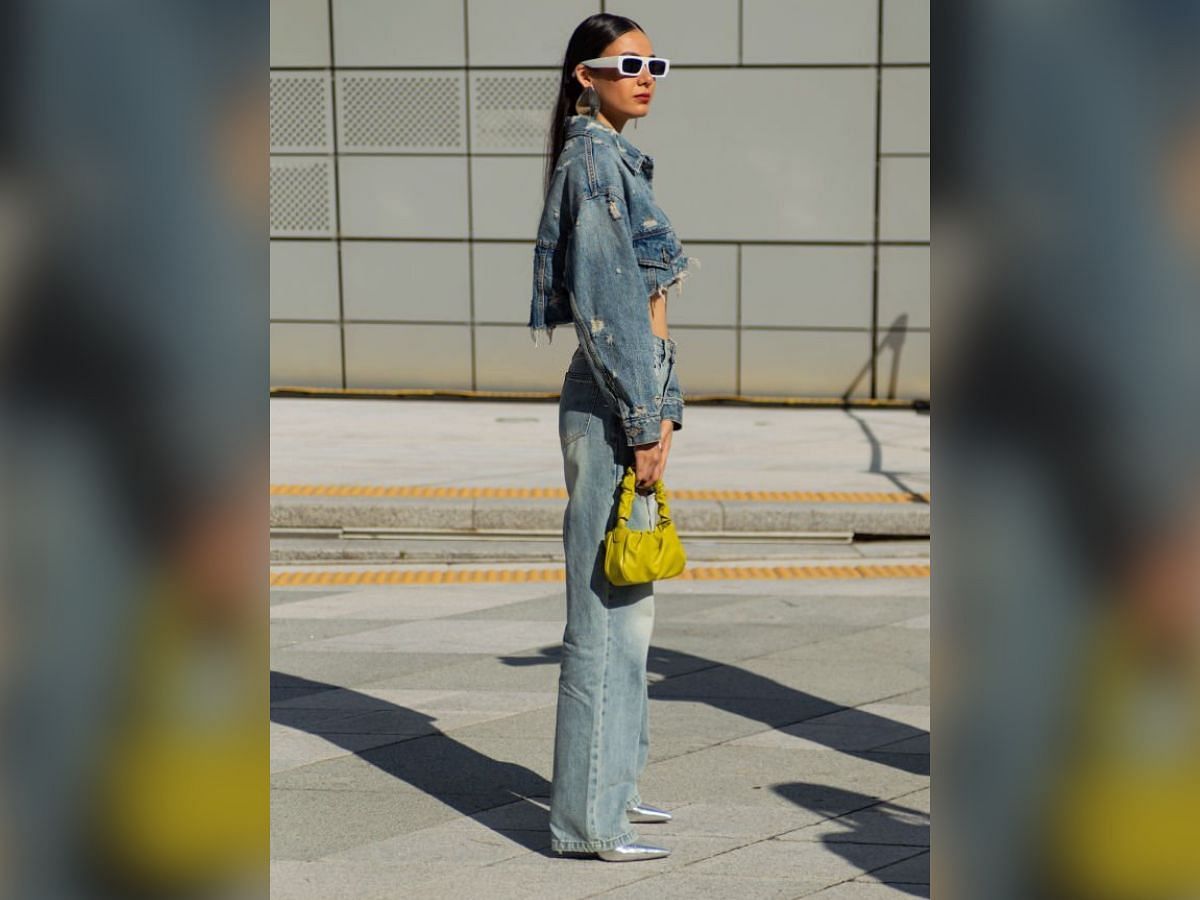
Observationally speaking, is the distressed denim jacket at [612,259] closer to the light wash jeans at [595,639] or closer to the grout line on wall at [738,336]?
the light wash jeans at [595,639]

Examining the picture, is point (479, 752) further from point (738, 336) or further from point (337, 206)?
point (337, 206)

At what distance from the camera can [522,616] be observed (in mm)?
7207

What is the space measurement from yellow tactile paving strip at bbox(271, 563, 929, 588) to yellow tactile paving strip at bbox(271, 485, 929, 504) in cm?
112

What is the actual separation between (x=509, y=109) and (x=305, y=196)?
191 cm

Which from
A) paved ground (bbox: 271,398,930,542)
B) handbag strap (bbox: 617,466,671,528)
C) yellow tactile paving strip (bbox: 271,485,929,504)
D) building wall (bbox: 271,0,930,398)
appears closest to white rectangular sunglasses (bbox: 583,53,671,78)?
handbag strap (bbox: 617,466,671,528)

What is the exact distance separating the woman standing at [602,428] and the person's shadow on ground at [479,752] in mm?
251

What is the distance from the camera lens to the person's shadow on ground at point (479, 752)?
4.65m

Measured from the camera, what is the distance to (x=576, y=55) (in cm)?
413

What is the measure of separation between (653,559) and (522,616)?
3.29 meters

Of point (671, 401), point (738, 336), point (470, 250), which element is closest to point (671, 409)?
point (671, 401)

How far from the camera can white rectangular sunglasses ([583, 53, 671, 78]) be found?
A: 13.2 feet
